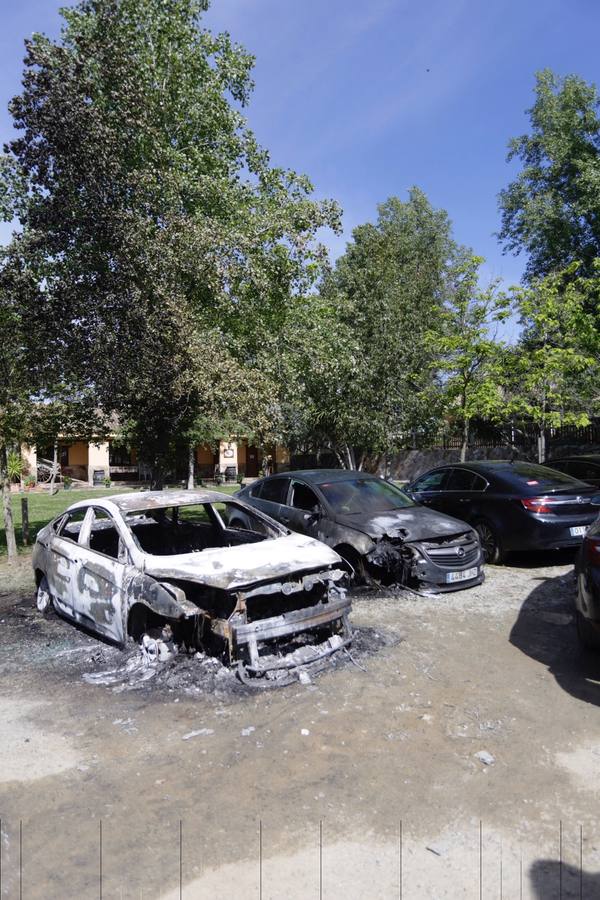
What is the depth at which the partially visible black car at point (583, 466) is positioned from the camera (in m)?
12.5

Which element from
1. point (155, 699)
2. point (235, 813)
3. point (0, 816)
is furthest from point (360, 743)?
point (0, 816)


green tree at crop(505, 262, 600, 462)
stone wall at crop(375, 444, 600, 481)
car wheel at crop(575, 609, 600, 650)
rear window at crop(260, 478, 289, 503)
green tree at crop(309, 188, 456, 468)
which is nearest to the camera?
car wheel at crop(575, 609, 600, 650)

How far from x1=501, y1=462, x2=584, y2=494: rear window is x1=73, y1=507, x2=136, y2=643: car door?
5.69 m

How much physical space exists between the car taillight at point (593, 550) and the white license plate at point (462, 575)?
110 inches

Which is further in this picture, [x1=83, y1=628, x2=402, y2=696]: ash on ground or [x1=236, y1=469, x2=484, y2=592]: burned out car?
[x1=236, y1=469, x2=484, y2=592]: burned out car

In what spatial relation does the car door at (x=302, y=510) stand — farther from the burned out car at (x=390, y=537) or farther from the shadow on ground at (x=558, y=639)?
the shadow on ground at (x=558, y=639)

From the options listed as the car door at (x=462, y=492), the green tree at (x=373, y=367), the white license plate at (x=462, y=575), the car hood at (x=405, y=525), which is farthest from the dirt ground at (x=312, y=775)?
the green tree at (x=373, y=367)

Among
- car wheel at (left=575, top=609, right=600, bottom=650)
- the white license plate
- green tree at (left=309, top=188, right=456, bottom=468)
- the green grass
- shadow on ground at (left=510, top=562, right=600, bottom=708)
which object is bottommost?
the green grass

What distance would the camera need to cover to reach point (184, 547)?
7.17 meters

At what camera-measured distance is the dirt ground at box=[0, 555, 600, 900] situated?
280cm

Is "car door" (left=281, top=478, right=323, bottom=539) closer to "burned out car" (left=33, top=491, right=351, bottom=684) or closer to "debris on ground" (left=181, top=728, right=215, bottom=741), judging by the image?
"burned out car" (left=33, top=491, right=351, bottom=684)

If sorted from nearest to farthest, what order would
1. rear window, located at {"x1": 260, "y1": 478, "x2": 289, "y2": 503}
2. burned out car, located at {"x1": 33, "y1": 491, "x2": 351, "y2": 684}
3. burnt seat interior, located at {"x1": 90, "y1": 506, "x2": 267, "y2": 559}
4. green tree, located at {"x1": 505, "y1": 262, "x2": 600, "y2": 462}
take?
burned out car, located at {"x1": 33, "y1": 491, "x2": 351, "y2": 684}
burnt seat interior, located at {"x1": 90, "y1": 506, "x2": 267, "y2": 559}
rear window, located at {"x1": 260, "y1": 478, "x2": 289, "y2": 503}
green tree, located at {"x1": 505, "y1": 262, "x2": 600, "y2": 462}

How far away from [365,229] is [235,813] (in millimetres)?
24634

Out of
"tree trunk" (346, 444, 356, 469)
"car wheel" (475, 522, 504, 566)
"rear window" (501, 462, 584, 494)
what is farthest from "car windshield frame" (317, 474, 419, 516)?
"tree trunk" (346, 444, 356, 469)
